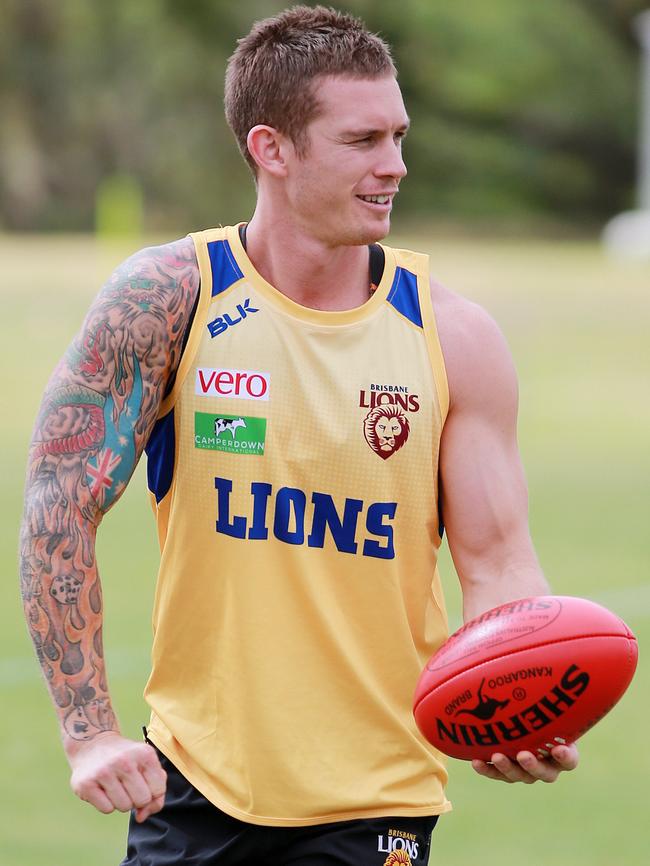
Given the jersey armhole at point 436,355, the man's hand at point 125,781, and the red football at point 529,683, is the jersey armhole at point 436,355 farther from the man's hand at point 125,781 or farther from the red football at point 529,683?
the man's hand at point 125,781

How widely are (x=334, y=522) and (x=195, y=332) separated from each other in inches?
21.1

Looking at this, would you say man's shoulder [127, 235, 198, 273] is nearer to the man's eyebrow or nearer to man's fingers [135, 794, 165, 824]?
the man's eyebrow

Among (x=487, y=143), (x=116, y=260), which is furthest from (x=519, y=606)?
(x=487, y=143)

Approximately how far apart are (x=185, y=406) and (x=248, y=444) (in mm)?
171

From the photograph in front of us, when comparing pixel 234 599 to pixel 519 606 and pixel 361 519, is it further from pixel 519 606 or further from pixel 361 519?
pixel 519 606

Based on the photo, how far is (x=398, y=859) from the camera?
12.3 feet

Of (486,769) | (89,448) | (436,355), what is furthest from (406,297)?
(486,769)

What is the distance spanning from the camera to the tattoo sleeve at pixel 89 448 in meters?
3.59

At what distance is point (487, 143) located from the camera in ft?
182

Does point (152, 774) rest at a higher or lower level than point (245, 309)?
lower

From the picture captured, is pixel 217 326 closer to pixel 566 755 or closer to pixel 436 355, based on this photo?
pixel 436 355

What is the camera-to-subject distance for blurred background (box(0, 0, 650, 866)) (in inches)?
264

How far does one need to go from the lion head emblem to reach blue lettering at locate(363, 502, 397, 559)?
0.67 meters

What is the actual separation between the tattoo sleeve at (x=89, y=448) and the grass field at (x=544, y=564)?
242 centimetres
